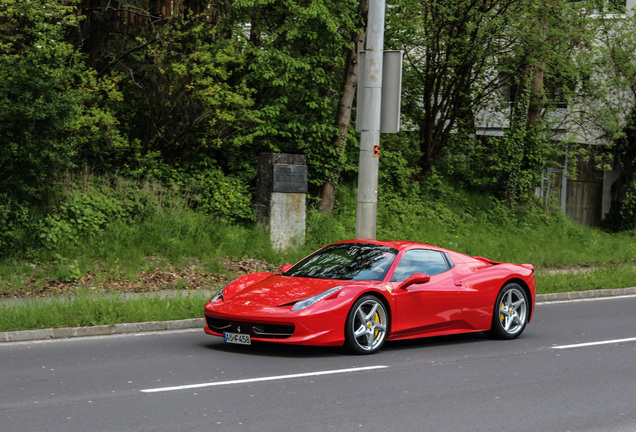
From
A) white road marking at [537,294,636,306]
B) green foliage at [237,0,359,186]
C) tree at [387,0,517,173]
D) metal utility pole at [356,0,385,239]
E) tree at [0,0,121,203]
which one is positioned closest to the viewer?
metal utility pole at [356,0,385,239]

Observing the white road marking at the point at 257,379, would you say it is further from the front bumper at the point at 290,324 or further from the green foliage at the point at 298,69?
the green foliage at the point at 298,69

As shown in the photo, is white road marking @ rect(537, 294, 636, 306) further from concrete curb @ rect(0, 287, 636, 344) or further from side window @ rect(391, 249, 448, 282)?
concrete curb @ rect(0, 287, 636, 344)

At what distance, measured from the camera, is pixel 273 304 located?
371 inches

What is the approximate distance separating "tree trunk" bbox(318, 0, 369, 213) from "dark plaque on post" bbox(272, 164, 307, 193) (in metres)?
2.58

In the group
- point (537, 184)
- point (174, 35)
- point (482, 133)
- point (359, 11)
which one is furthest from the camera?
point (482, 133)

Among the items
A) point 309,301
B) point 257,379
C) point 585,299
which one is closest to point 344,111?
point 585,299

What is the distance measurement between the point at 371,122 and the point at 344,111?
7.44m

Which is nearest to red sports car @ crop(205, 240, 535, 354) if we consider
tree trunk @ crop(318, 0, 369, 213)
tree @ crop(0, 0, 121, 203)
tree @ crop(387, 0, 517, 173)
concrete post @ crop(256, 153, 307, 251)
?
tree @ crop(0, 0, 121, 203)

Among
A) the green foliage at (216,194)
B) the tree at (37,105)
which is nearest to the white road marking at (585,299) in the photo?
the green foliage at (216,194)

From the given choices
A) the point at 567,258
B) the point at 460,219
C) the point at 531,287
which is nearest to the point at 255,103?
the point at 460,219

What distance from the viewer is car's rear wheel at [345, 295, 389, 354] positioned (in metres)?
9.54

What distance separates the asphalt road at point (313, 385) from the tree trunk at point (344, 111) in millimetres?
11006

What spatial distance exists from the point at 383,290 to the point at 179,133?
11.3 meters

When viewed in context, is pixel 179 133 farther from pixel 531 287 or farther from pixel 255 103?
pixel 531 287
